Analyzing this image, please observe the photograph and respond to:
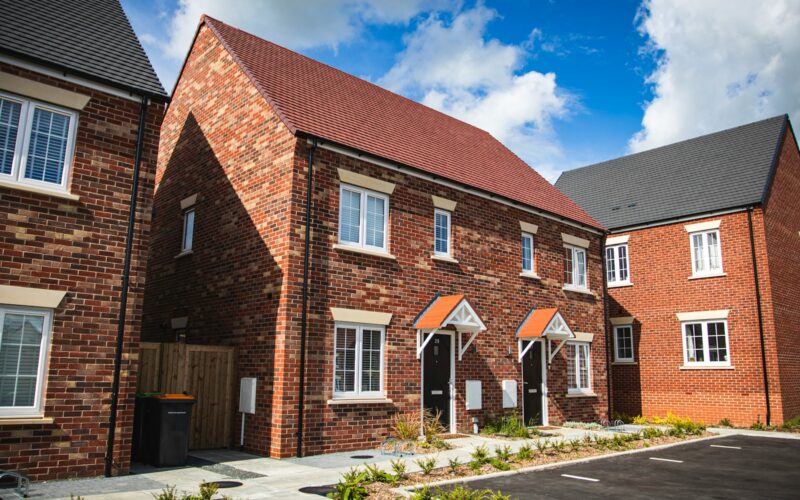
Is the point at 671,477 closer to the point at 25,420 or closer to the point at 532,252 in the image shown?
the point at 532,252

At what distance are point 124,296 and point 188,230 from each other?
599 centimetres

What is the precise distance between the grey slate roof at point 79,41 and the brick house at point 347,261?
2951 millimetres

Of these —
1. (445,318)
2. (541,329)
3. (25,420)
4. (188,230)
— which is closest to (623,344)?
(541,329)

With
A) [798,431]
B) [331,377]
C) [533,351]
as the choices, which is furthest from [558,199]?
[331,377]

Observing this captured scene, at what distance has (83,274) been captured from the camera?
945 centimetres

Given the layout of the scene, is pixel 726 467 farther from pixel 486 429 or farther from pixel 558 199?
pixel 558 199

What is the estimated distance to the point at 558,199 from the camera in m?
20.5

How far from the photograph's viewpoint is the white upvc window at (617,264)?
76.3ft

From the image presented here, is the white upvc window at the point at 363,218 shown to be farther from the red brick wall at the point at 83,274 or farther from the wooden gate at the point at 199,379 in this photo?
the red brick wall at the point at 83,274

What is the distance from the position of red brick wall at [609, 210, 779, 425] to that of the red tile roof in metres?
3.79

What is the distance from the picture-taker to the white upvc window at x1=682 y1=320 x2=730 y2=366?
20047mm

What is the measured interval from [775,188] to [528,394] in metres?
A: 12.4

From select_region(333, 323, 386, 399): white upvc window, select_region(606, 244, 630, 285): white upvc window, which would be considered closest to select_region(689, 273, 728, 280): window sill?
select_region(606, 244, 630, 285): white upvc window

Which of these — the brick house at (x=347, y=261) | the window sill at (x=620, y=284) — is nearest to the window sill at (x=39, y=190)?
the brick house at (x=347, y=261)
